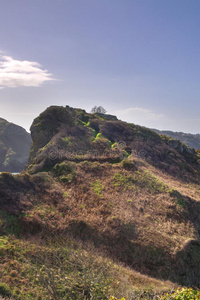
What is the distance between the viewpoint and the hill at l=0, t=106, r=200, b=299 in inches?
452

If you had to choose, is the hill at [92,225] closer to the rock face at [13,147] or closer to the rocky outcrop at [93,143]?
the rocky outcrop at [93,143]

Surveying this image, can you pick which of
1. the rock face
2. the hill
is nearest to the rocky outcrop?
the hill

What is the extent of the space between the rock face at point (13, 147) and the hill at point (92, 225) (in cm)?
10538

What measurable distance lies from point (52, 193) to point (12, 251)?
31.9ft

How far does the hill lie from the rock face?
346 ft

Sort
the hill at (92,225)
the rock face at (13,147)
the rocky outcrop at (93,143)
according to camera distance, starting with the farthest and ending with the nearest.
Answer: the rock face at (13,147)
the rocky outcrop at (93,143)
the hill at (92,225)

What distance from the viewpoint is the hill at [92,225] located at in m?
11.5

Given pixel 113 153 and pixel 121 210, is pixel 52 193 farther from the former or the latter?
pixel 113 153

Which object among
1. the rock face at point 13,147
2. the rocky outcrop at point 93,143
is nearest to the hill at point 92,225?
the rocky outcrop at point 93,143

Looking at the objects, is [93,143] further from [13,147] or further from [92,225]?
[13,147]

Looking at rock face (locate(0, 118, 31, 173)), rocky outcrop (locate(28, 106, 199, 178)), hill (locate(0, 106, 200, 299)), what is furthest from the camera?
rock face (locate(0, 118, 31, 173))

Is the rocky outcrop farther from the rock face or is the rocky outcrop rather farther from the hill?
the rock face

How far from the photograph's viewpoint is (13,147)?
151 meters

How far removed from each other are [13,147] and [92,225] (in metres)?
149
